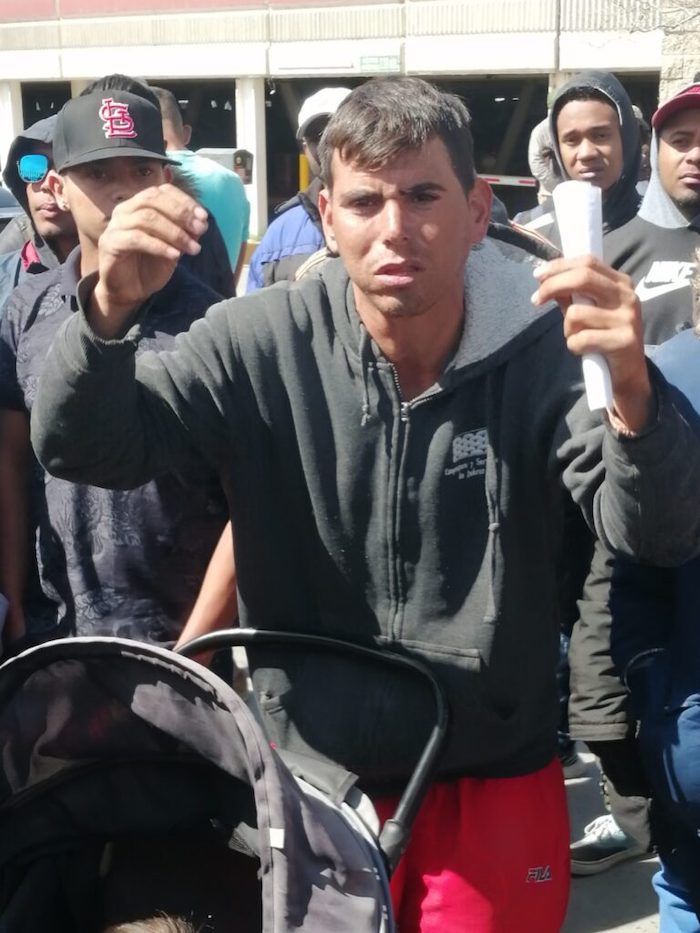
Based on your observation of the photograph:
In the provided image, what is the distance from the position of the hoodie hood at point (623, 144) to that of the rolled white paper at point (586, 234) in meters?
2.80

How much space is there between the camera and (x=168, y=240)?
201cm

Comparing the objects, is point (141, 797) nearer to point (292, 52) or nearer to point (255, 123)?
point (292, 52)

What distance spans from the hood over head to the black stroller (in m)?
2.47

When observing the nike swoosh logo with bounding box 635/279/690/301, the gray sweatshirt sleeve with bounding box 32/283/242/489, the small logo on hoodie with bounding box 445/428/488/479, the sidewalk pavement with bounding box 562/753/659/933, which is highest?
the gray sweatshirt sleeve with bounding box 32/283/242/489

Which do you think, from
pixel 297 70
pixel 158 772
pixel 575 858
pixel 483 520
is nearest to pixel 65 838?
pixel 158 772

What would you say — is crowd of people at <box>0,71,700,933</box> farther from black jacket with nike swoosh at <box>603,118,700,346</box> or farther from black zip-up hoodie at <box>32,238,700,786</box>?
black jacket with nike swoosh at <box>603,118,700,346</box>

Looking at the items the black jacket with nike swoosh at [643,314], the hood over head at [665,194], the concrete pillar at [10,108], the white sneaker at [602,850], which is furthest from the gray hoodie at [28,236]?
the concrete pillar at [10,108]

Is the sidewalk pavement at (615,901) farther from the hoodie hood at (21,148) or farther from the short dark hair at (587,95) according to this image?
the hoodie hood at (21,148)

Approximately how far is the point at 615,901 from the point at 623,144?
2699 millimetres

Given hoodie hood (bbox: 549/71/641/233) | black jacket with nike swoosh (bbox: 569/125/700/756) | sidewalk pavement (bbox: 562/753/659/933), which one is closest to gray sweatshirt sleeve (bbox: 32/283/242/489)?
black jacket with nike swoosh (bbox: 569/125/700/756)

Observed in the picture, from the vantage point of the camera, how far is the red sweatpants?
92.4 inches

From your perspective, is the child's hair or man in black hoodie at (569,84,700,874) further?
man in black hoodie at (569,84,700,874)

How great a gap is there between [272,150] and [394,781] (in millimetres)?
20529

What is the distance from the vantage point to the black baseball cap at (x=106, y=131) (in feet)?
10.3
